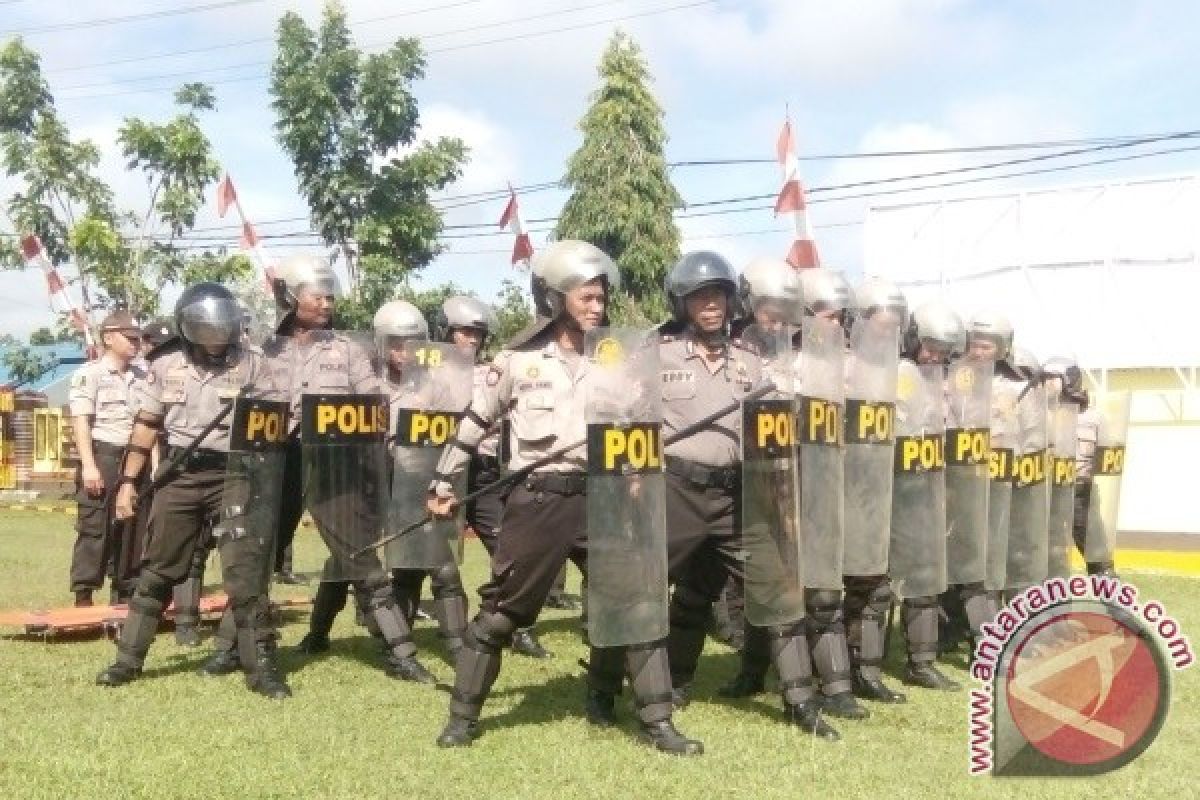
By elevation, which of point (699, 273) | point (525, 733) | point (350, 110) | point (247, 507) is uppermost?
point (350, 110)

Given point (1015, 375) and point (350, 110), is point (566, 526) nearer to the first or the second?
point (1015, 375)

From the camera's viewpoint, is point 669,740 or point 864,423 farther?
point 864,423

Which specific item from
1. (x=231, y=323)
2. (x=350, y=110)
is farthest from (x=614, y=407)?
(x=350, y=110)

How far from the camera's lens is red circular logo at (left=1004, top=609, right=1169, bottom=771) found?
18.2 feet

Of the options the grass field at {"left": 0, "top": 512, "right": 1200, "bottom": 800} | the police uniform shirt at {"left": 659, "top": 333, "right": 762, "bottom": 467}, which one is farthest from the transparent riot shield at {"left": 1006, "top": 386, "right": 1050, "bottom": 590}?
the police uniform shirt at {"left": 659, "top": 333, "right": 762, "bottom": 467}

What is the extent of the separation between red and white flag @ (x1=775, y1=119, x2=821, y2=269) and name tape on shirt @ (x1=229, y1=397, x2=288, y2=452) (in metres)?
4.21

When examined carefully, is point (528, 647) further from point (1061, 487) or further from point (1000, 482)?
point (1061, 487)

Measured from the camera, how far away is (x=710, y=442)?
621 cm

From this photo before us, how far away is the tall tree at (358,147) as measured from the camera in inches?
770

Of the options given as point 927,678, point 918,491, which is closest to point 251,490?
point 918,491

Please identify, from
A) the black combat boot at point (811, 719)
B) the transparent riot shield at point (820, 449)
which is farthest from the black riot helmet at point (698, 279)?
the black combat boot at point (811, 719)

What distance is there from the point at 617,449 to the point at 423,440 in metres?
2.25

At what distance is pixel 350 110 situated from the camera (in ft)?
65.4

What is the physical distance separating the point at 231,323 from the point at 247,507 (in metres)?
0.98
